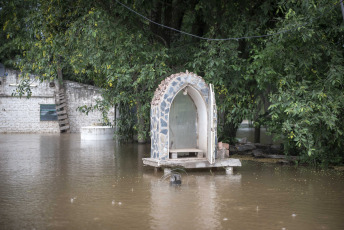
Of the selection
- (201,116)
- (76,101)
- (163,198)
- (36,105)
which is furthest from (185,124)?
(36,105)

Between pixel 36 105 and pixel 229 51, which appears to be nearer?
pixel 229 51

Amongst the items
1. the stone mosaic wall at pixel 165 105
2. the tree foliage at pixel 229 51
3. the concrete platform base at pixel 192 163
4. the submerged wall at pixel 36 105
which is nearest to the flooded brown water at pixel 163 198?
the concrete platform base at pixel 192 163

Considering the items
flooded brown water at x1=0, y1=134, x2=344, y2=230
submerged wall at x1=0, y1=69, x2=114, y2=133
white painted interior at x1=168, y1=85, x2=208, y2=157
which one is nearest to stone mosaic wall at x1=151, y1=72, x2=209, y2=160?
white painted interior at x1=168, y1=85, x2=208, y2=157

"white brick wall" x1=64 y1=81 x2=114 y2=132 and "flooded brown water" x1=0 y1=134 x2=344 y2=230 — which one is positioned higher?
"white brick wall" x1=64 y1=81 x2=114 y2=132

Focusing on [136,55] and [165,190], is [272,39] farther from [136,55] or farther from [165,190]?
[165,190]

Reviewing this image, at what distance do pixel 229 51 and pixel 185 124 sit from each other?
8.26 feet

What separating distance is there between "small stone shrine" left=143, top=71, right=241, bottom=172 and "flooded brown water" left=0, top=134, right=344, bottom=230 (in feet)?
1.15

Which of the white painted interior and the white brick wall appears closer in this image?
the white painted interior

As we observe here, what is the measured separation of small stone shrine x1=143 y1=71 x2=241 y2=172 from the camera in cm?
1114

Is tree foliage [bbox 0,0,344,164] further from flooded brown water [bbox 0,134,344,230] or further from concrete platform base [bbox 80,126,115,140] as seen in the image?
A: concrete platform base [bbox 80,126,115,140]

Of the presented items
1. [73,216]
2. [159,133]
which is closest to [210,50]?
[159,133]

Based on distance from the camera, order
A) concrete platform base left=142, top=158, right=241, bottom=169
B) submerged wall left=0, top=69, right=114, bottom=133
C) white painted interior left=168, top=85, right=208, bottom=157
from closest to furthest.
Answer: concrete platform base left=142, top=158, right=241, bottom=169 < white painted interior left=168, top=85, right=208, bottom=157 < submerged wall left=0, top=69, right=114, bottom=133

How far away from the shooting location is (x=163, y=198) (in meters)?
7.93

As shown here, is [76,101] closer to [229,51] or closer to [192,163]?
[229,51]
